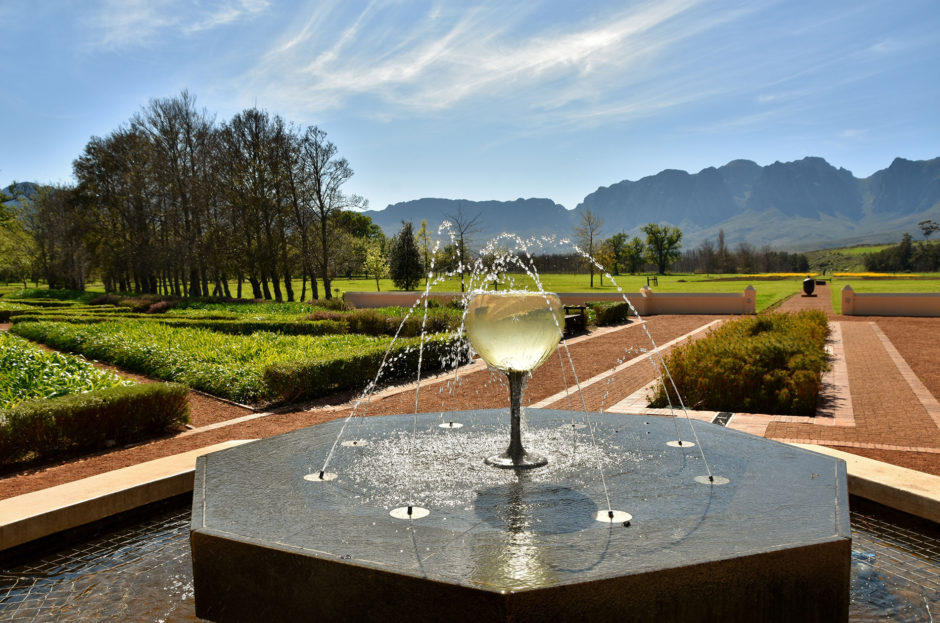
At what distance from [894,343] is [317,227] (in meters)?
29.9

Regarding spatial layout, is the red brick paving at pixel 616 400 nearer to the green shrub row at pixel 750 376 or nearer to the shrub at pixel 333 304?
the green shrub row at pixel 750 376

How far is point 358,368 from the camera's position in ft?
35.9

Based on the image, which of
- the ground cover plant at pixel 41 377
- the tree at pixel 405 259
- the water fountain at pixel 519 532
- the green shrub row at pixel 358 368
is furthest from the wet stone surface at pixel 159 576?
the tree at pixel 405 259

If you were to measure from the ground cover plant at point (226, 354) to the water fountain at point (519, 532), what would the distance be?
6235 mm

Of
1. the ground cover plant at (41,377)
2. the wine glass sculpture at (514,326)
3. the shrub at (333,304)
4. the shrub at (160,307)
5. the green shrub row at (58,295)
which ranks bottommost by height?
the ground cover plant at (41,377)

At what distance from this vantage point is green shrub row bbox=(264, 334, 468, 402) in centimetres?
973

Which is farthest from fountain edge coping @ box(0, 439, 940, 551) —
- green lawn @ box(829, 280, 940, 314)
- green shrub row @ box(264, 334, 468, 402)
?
green lawn @ box(829, 280, 940, 314)

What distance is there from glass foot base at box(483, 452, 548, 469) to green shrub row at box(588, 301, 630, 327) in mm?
19146

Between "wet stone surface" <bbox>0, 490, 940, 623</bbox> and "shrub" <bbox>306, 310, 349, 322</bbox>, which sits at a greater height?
"shrub" <bbox>306, 310, 349, 322</bbox>

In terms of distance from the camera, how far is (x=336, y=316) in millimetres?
20141

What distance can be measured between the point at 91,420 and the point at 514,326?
6356mm

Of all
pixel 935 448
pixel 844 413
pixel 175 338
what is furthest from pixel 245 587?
pixel 175 338

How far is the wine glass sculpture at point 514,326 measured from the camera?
10.9 feet

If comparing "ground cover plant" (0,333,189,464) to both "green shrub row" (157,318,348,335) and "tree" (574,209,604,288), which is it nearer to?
"green shrub row" (157,318,348,335)
